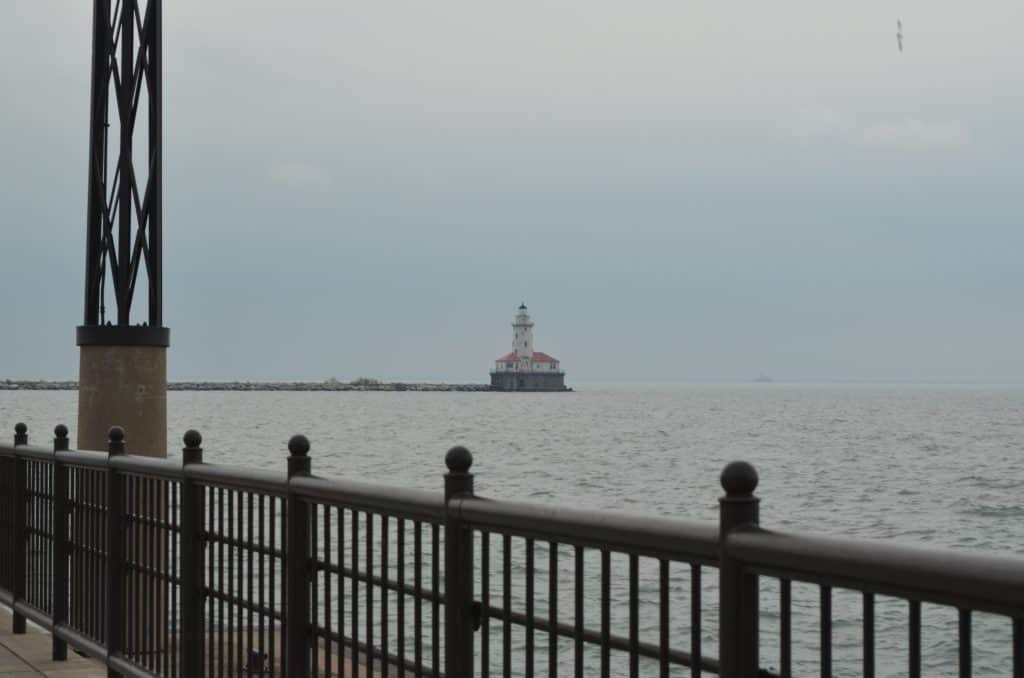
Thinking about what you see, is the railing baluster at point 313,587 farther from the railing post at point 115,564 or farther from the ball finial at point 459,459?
the railing post at point 115,564

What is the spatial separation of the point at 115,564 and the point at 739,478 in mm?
4888

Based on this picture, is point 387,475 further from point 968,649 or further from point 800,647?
point 968,649

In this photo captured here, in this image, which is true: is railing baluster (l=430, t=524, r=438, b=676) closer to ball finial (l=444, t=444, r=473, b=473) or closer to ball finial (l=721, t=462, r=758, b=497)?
ball finial (l=444, t=444, r=473, b=473)

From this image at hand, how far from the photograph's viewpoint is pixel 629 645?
3727mm

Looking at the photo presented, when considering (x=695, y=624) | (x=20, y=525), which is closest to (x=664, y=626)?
(x=695, y=624)

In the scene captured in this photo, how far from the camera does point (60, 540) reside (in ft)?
27.5

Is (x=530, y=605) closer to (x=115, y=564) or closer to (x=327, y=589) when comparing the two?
(x=327, y=589)

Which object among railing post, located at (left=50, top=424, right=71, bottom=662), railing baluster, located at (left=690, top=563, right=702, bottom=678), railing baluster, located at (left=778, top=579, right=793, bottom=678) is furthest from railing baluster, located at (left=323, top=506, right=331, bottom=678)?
railing post, located at (left=50, top=424, right=71, bottom=662)

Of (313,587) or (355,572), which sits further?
(313,587)

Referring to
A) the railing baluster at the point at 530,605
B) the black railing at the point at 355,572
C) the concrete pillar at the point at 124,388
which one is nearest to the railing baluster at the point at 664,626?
the black railing at the point at 355,572

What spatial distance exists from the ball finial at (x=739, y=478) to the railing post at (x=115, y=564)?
4.73m

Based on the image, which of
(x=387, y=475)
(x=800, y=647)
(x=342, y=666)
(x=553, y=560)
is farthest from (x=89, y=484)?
(x=387, y=475)

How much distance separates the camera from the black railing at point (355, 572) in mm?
3137

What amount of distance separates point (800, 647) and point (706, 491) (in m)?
31.0
